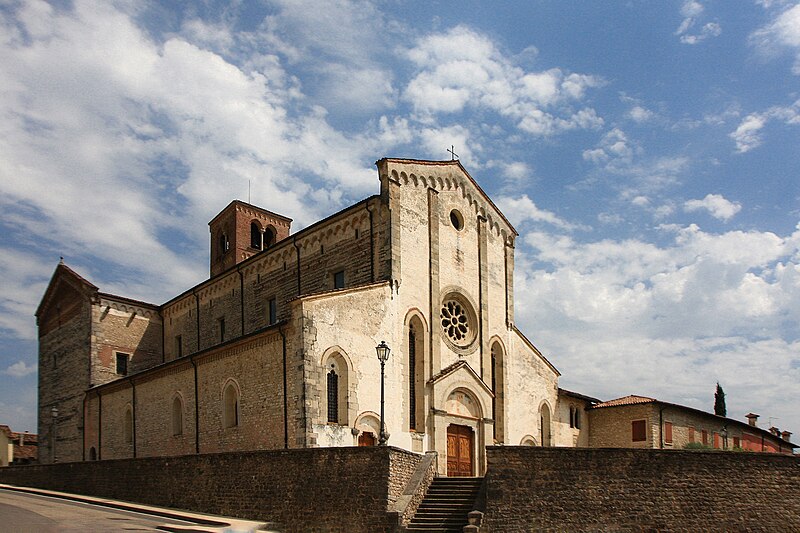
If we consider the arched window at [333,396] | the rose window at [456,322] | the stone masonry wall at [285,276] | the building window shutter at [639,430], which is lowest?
the building window shutter at [639,430]

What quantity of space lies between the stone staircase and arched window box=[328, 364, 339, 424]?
13.9 ft

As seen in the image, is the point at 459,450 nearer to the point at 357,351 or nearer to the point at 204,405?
the point at 357,351

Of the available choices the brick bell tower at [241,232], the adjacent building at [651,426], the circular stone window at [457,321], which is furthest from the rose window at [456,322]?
the brick bell tower at [241,232]

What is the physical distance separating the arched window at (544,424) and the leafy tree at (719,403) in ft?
84.0

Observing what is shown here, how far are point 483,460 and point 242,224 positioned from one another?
2542cm

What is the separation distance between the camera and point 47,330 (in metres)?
46.5

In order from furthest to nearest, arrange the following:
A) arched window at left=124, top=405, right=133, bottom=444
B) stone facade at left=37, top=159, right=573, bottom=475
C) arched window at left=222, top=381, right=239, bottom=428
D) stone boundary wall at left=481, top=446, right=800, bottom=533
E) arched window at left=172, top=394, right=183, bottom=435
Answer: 1. arched window at left=124, top=405, right=133, bottom=444
2. arched window at left=172, top=394, right=183, bottom=435
3. arched window at left=222, top=381, right=239, bottom=428
4. stone facade at left=37, top=159, right=573, bottom=475
5. stone boundary wall at left=481, top=446, right=800, bottom=533

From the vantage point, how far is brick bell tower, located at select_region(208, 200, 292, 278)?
47.3 meters

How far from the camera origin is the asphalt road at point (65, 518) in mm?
17953

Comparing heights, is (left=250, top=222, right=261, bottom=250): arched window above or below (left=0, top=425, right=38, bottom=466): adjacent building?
above

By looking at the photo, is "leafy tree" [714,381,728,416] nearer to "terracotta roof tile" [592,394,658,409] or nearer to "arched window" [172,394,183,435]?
"terracotta roof tile" [592,394,658,409]

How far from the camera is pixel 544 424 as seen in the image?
3444 cm

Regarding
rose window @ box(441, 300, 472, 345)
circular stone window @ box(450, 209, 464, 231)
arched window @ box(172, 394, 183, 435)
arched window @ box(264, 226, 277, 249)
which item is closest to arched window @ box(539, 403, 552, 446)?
rose window @ box(441, 300, 472, 345)

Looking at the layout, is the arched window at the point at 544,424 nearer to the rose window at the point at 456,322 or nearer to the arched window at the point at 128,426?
the rose window at the point at 456,322
